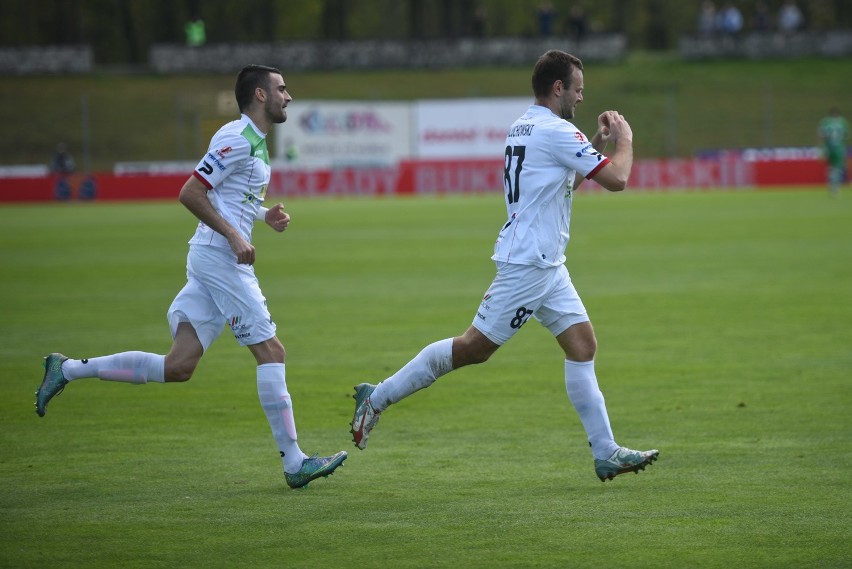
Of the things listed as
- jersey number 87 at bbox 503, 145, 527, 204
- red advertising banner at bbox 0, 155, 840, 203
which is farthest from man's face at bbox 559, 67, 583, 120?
red advertising banner at bbox 0, 155, 840, 203

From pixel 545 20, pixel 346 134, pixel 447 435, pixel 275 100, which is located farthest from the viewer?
pixel 545 20

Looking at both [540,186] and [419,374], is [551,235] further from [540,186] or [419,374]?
[419,374]

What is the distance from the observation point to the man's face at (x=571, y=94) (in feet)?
22.9

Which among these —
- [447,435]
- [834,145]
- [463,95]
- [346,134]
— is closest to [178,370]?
[447,435]

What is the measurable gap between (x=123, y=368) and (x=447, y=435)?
2.18 meters

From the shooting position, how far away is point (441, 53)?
63.4 m

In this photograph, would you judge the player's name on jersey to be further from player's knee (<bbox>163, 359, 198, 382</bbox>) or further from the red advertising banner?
the red advertising banner

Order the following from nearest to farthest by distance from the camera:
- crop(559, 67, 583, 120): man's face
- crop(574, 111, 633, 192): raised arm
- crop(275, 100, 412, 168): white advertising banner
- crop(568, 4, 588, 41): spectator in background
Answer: crop(574, 111, 633, 192): raised arm, crop(559, 67, 583, 120): man's face, crop(275, 100, 412, 168): white advertising banner, crop(568, 4, 588, 41): spectator in background

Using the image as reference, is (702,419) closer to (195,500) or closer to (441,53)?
(195,500)

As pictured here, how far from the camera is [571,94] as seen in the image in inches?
276

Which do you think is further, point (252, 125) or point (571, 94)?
point (252, 125)

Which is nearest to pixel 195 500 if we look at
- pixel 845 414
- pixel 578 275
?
pixel 845 414

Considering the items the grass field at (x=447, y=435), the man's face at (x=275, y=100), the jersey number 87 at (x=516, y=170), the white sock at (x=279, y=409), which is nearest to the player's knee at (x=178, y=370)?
the white sock at (x=279, y=409)

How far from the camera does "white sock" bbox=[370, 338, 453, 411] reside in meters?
7.20
